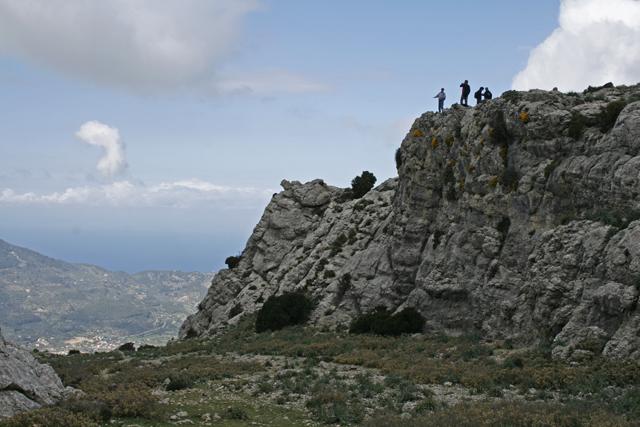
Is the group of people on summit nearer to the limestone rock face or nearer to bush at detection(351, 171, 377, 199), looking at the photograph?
bush at detection(351, 171, 377, 199)

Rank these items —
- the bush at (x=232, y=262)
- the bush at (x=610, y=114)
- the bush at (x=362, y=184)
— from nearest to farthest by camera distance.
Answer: the bush at (x=610, y=114)
the bush at (x=362, y=184)
the bush at (x=232, y=262)

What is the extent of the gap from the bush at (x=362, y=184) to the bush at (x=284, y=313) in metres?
24.1

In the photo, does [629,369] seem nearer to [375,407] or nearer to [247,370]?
[375,407]

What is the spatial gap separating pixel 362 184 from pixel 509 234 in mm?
35989

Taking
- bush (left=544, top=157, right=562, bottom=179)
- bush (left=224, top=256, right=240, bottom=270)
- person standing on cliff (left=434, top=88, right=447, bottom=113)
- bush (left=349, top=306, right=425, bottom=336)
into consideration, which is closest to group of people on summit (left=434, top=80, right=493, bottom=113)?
person standing on cliff (left=434, top=88, right=447, bottom=113)

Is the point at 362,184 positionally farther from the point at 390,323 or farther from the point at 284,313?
the point at 390,323

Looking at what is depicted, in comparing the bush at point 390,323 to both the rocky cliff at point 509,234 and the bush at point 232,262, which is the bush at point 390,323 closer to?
the rocky cliff at point 509,234

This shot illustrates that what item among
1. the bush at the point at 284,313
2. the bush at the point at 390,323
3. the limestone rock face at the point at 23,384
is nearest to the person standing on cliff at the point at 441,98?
the bush at the point at 390,323

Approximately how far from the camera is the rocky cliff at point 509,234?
63.3 ft

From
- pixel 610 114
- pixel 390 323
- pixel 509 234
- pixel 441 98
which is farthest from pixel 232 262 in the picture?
pixel 610 114

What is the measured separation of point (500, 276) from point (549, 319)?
5847 millimetres

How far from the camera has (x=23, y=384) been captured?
42.4ft

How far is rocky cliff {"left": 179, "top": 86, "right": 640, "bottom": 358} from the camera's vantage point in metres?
19.3

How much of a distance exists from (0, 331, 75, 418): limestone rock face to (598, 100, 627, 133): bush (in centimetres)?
2822
